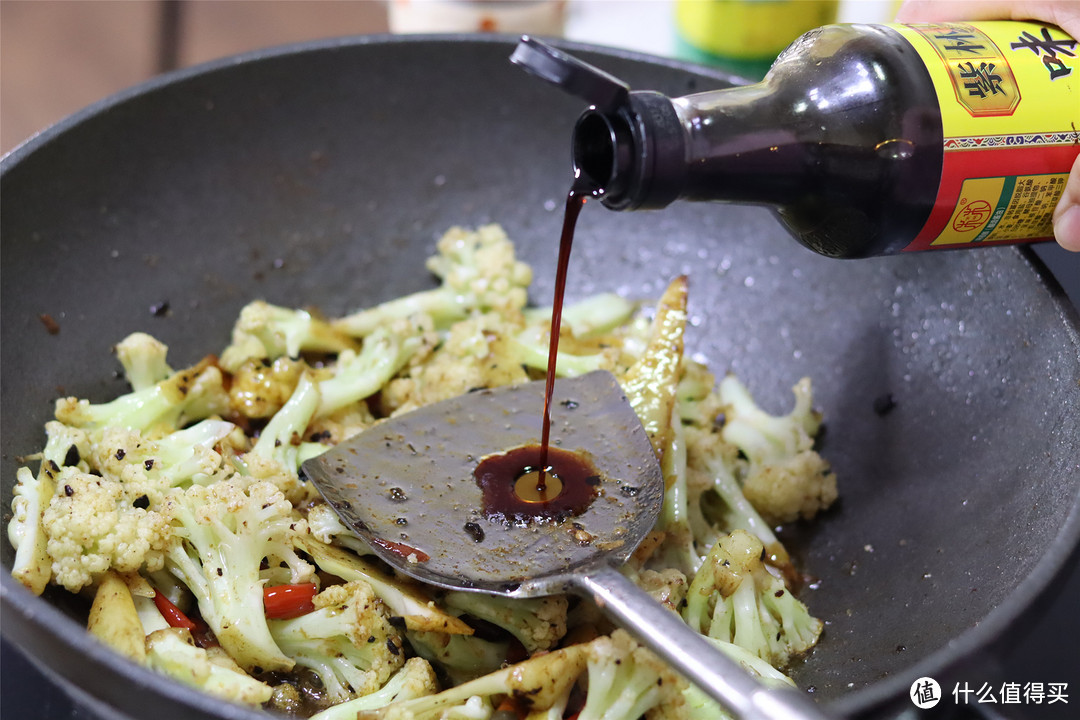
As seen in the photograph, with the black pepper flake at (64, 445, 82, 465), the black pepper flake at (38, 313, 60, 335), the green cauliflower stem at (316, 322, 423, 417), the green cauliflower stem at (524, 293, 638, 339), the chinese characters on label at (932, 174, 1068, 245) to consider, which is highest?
the black pepper flake at (38, 313, 60, 335)

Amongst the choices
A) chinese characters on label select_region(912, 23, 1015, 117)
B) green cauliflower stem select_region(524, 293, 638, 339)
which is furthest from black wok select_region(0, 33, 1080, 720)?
chinese characters on label select_region(912, 23, 1015, 117)

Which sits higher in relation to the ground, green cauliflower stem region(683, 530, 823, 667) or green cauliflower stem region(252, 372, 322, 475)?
green cauliflower stem region(252, 372, 322, 475)

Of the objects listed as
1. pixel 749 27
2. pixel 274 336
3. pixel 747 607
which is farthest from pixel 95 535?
pixel 749 27

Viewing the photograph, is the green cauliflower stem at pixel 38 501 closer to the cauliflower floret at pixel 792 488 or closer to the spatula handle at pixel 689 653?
the spatula handle at pixel 689 653

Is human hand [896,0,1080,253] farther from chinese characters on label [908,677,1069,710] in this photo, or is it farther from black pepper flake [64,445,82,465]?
black pepper flake [64,445,82,465]

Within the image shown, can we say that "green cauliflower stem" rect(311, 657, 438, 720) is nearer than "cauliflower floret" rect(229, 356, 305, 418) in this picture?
Yes

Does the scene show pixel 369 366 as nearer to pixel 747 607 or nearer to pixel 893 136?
pixel 747 607
